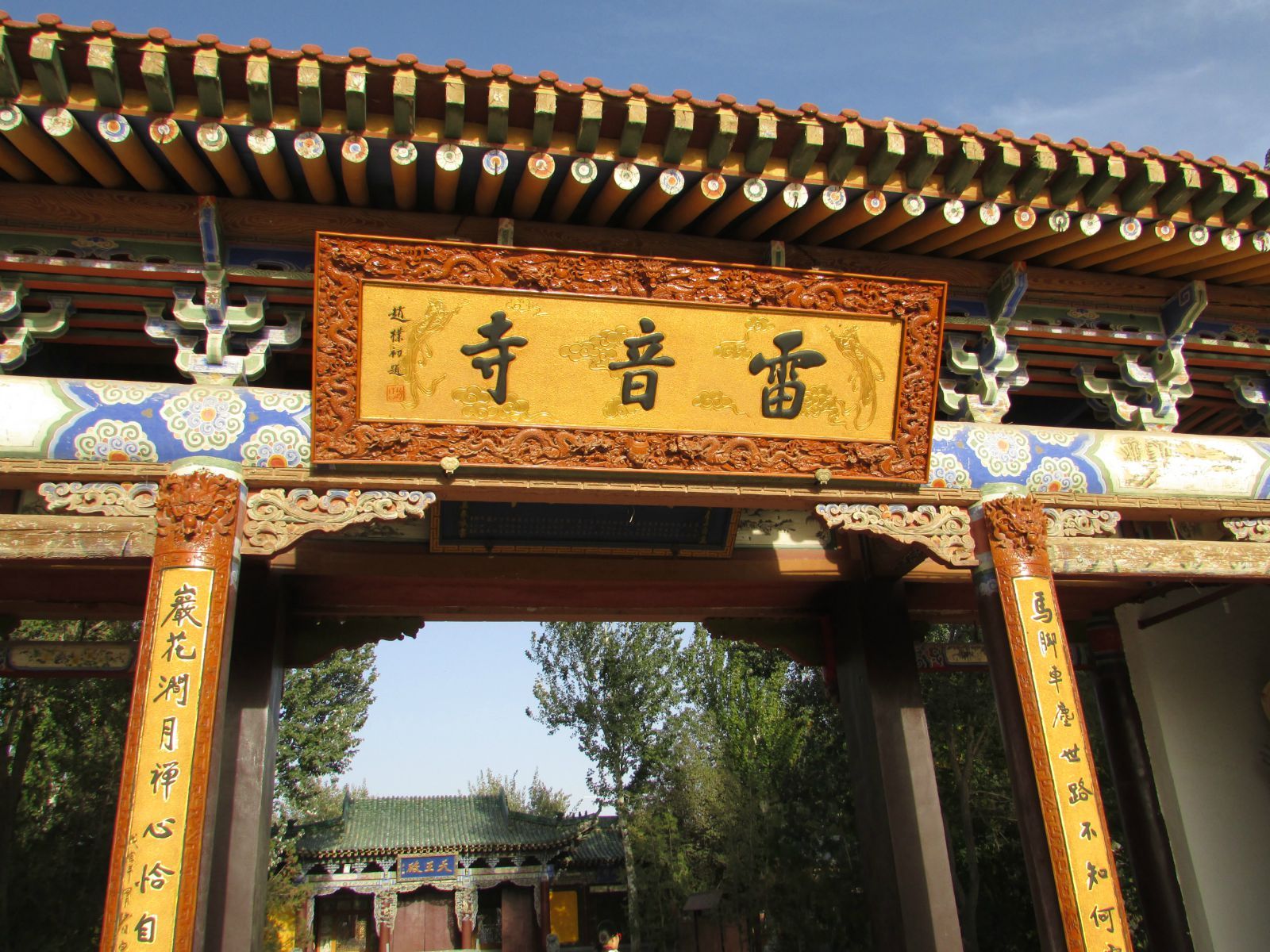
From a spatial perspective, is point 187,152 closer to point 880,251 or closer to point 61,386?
point 61,386

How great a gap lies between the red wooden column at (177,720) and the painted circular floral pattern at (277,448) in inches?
8.0

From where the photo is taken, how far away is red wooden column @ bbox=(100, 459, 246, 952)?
11.7ft

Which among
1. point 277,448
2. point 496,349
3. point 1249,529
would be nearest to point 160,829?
point 277,448

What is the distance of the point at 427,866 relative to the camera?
2691cm

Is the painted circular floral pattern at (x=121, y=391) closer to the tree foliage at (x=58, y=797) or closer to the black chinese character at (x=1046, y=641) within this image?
the black chinese character at (x=1046, y=641)

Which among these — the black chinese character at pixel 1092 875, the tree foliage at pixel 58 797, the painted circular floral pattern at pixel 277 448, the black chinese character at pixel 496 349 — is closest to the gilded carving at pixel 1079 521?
Result: the black chinese character at pixel 1092 875

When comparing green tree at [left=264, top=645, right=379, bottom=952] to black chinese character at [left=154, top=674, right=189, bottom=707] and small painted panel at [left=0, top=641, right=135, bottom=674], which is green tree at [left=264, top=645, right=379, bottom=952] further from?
black chinese character at [left=154, top=674, right=189, bottom=707]

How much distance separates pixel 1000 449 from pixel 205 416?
14.1 feet

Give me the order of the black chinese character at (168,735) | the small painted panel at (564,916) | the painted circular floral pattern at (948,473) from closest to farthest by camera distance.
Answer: the black chinese character at (168,735) → the painted circular floral pattern at (948,473) → the small painted panel at (564,916)

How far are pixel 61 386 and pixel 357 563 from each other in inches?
88.3

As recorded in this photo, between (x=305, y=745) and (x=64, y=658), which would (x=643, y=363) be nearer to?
(x=64, y=658)

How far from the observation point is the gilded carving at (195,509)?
4180mm

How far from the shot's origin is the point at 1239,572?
212 inches

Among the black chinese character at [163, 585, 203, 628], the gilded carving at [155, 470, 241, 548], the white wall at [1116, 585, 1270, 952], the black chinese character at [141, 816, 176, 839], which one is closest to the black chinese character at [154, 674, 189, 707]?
→ the black chinese character at [163, 585, 203, 628]
